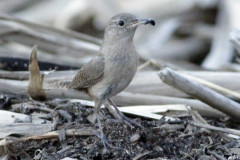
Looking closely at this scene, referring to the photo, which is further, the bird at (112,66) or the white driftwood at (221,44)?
the white driftwood at (221,44)

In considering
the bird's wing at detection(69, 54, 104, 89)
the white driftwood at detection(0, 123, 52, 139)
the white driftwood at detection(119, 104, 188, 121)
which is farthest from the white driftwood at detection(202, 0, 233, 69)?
the white driftwood at detection(0, 123, 52, 139)

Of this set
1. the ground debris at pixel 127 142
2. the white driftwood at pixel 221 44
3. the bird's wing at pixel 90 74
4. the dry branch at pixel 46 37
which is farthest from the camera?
the white driftwood at pixel 221 44

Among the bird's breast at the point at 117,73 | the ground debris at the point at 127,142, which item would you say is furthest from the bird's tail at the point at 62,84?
the bird's breast at the point at 117,73

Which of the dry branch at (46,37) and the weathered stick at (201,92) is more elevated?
the dry branch at (46,37)

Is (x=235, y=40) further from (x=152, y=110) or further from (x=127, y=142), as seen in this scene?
(x=127, y=142)

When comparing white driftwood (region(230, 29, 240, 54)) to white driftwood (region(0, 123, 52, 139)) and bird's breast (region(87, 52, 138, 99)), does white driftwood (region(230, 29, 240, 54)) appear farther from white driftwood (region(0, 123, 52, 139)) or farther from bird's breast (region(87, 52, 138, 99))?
white driftwood (region(0, 123, 52, 139))

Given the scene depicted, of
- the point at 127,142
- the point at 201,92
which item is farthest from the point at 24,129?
the point at 201,92

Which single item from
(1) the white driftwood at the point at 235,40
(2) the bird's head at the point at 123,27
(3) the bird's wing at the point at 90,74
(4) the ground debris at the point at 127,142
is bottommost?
(4) the ground debris at the point at 127,142

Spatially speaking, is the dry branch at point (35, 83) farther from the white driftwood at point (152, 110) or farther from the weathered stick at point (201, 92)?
the weathered stick at point (201, 92)

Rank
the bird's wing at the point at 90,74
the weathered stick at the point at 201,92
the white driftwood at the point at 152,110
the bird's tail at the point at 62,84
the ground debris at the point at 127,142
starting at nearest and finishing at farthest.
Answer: the ground debris at the point at 127,142
the weathered stick at the point at 201,92
the bird's wing at the point at 90,74
the white driftwood at the point at 152,110
the bird's tail at the point at 62,84

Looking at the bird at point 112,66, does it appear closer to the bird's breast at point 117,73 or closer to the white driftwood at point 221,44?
the bird's breast at point 117,73
